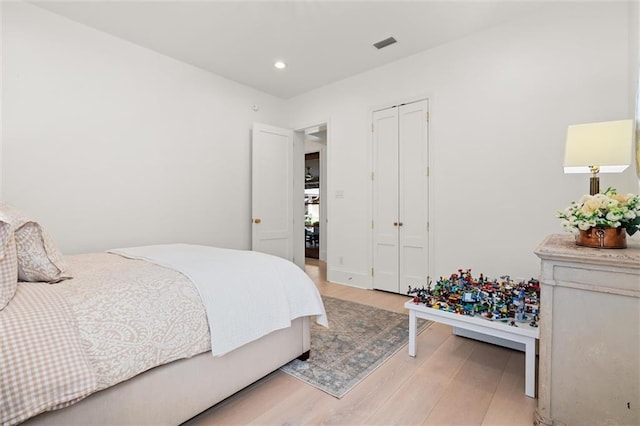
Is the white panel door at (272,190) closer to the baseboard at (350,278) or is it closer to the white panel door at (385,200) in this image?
the baseboard at (350,278)

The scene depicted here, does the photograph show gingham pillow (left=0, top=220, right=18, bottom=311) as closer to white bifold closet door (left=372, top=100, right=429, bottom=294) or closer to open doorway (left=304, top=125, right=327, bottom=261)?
white bifold closet door (left=372, top=100, right=429, bottom=294)

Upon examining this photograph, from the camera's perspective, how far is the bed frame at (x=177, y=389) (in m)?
1.12

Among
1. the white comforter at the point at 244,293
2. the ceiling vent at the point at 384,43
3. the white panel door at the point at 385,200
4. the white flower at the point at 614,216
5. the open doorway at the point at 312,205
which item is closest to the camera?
the white flower at the point at 614,216

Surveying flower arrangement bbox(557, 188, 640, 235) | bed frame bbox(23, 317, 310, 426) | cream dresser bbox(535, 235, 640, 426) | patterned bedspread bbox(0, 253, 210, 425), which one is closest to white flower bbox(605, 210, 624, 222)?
flower arrangement bbox(557, 188, 640, 235)

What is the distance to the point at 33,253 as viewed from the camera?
1.38 meters

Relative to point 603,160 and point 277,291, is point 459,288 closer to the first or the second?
point 603,160

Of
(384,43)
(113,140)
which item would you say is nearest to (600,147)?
(384,43)

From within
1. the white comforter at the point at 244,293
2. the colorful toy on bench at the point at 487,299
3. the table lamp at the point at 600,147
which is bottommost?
the colorful toy on bench at the point at 487,299

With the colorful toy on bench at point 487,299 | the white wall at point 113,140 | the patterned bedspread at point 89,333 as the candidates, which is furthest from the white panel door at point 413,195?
the patterned bedspread at point 89,333

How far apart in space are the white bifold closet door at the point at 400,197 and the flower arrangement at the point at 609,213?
197cm

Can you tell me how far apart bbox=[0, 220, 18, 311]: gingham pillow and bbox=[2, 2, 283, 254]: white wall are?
2.04 meters

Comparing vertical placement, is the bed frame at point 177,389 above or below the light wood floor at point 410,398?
above

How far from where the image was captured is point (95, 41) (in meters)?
3.03

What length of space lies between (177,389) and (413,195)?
9.90 ft
